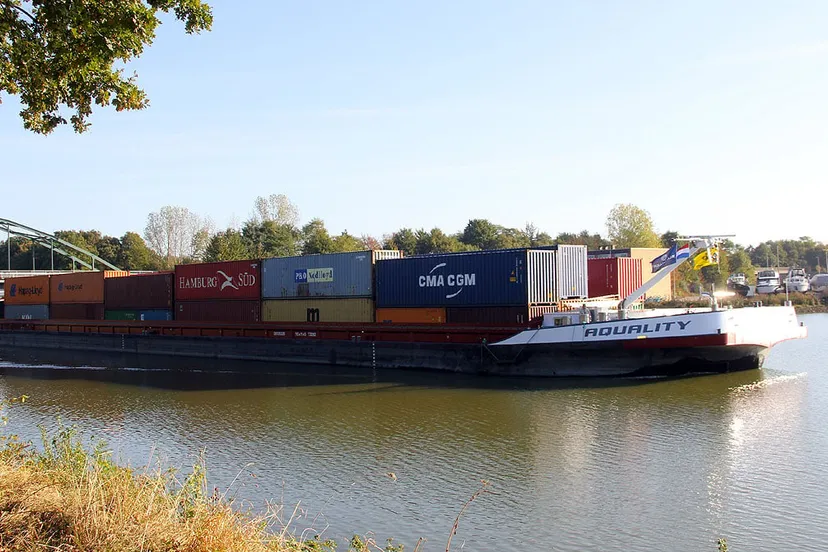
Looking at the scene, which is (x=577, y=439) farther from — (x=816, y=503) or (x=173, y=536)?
(x=173, y=536)

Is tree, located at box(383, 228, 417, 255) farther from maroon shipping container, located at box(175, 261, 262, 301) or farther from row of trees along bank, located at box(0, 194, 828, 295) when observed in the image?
maroon shipping container, located at box(175, 261, 262, 301)

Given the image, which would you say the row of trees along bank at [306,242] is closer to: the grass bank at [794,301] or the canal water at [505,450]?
the grass bank at [794,301]

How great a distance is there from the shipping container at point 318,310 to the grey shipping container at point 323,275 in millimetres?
280

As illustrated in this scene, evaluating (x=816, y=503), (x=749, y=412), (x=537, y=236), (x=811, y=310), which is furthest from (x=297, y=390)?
(x=537, y=236)

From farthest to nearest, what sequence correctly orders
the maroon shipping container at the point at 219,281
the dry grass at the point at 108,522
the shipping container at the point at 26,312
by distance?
the shipping container at the point at 26,312
the maroon shipping container at the point at 219,281
the dry grass at the point at 108,522

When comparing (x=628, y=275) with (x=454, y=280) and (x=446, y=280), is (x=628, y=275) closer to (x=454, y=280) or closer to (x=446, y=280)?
(x=454, y=280)

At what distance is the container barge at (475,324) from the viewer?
23.9 meters

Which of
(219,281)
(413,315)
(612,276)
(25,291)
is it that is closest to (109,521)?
(413,315)

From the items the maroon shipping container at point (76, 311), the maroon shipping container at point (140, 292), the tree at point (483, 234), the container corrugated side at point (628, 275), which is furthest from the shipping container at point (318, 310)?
the tree at point (483, 234)

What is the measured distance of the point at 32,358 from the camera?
1651 inches

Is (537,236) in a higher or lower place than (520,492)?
higher

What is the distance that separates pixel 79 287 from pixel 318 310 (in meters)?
22.3

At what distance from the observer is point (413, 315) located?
96.3ft

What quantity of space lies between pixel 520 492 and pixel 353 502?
309 centimetres
